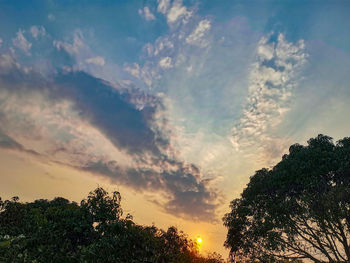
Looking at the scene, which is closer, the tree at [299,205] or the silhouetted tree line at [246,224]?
the silhouetted tree line at [246,224]

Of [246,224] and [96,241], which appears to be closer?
[96,241]

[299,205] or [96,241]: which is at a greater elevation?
[299,205]

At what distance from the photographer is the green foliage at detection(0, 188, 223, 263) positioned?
41.3 feet

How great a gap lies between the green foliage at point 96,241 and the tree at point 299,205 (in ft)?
37.1

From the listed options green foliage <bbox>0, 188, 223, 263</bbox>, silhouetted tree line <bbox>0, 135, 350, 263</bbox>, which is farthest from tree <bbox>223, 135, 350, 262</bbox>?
green foliage <bbox>0, 188, 223, 263</bbox>

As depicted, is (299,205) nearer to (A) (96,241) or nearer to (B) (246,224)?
(B) (246,224)

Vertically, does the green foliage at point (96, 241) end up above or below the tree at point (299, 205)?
below

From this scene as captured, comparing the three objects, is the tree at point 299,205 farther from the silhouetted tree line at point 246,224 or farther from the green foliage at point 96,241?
the green foliage at point 96,241

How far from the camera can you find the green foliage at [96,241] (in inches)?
496

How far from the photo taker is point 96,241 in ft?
47.7

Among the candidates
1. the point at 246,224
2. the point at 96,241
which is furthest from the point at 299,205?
the point at 96,241

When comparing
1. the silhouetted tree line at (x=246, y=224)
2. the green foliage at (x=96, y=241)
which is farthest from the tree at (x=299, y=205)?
the green foliage at (x=96, y=241)

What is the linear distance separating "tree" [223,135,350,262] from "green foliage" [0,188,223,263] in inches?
445

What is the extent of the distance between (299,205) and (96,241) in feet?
63.1
